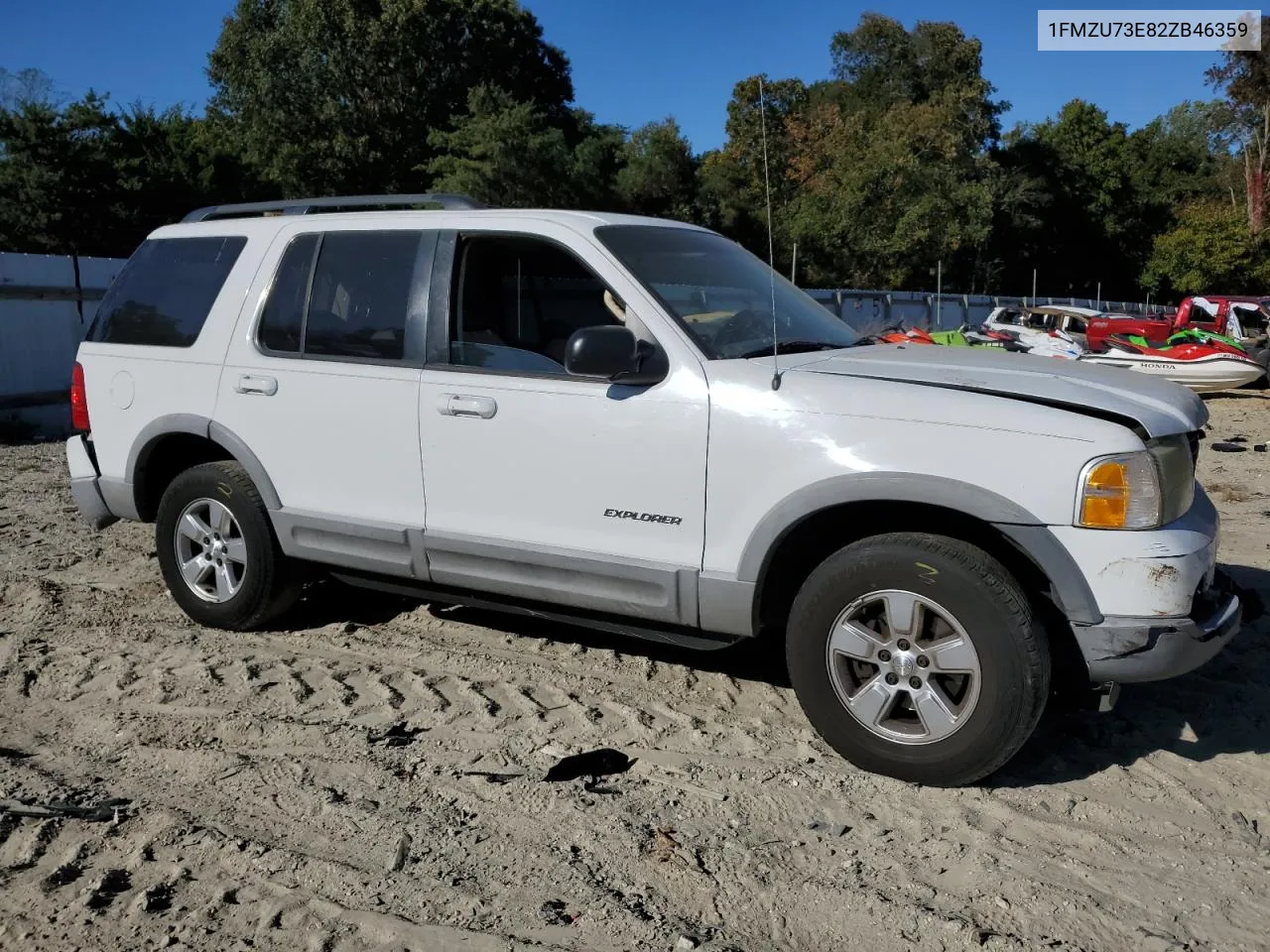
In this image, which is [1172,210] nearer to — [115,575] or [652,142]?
[652,142]

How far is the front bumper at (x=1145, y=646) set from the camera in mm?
3404

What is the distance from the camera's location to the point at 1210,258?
5344 centimetres

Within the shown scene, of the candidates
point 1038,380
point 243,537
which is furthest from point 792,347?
point 243,537

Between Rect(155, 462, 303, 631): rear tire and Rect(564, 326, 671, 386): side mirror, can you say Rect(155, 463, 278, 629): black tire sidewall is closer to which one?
Rect(155, 462, 303, 631): rear tire

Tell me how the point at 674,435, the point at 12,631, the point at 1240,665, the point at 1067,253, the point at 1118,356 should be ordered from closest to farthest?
the point at 674,435
the point at 1240,665
the point at 12,631
the point at 1118,356
the point at 1067,253

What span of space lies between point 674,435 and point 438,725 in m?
1.48

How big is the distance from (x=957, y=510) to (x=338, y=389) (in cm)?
265

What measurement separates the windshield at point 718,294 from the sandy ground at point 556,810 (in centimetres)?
150

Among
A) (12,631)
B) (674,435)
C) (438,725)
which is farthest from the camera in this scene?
(12,631)

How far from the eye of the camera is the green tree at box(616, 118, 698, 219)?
3975 centimetres

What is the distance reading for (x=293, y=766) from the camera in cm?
394

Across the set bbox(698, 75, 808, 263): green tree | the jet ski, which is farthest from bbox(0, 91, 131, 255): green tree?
the jet ski

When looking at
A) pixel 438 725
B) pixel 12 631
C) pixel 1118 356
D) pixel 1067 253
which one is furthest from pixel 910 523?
pixel 1067 253

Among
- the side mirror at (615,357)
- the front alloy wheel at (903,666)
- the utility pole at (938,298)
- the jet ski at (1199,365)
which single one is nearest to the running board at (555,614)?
the front alloy wheel at (903,666)
